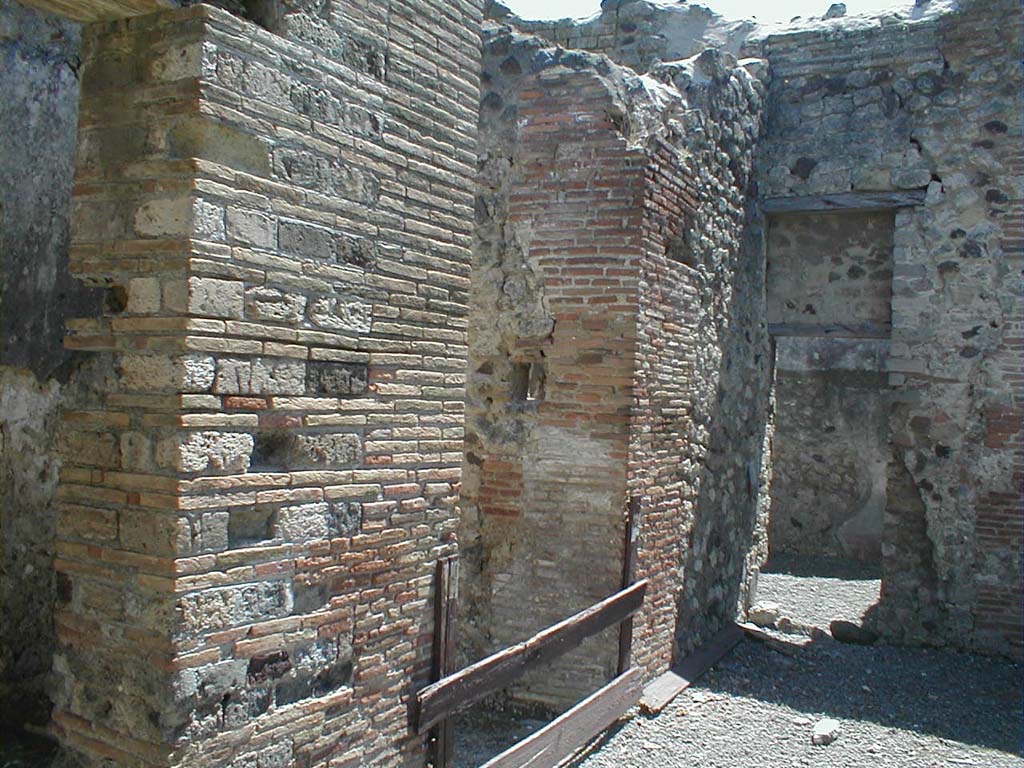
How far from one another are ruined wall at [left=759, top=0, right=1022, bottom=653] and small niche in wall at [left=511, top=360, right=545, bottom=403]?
133 inches

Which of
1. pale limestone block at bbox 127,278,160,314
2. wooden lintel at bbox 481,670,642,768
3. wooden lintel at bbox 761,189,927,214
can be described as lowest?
wooden lintel at bbox 481,670,642,768

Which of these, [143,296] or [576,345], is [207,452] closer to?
[143,296]

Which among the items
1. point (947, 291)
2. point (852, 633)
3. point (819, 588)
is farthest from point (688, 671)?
point (819, 588)

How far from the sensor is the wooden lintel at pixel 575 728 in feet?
15.0

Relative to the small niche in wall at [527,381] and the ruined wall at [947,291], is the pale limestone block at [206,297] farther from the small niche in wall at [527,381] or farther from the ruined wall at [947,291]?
the ruined wall at [947,291]

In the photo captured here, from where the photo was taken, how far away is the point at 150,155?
2.77 metres

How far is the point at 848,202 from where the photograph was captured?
780 centimetres

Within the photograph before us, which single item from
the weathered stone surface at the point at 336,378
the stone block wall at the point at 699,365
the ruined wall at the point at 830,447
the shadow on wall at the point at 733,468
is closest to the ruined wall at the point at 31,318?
the weathered stone surface at the point at 336,378

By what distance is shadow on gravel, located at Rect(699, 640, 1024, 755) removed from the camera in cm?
603

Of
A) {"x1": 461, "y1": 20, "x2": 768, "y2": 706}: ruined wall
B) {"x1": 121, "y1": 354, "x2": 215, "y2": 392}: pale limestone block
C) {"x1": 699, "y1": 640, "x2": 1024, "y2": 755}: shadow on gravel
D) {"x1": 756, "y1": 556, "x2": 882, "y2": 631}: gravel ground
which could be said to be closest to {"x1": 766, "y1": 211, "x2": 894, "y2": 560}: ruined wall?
{"x1": 756, "y1": 556, "x2": 882, "y2": 631}: gravel ground

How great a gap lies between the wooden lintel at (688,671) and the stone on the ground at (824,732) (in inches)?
34.1

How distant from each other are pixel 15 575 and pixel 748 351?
559 cm

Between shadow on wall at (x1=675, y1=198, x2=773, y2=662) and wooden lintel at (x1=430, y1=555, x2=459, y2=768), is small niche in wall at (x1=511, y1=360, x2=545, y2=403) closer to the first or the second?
shadow on wall at (x1=675, y1=198, x2=773, y2=662)

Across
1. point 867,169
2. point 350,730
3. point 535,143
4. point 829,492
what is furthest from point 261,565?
point 829,492
